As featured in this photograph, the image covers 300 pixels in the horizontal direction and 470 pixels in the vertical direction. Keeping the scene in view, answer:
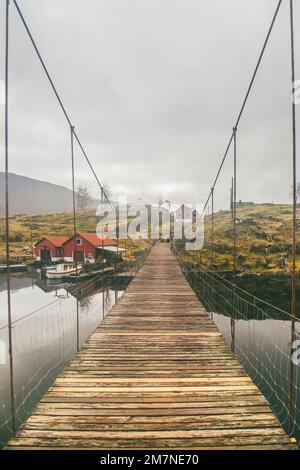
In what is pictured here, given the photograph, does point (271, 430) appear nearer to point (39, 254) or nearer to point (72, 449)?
point (72, 449)

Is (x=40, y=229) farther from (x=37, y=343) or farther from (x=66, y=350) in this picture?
(x=66, y=350)

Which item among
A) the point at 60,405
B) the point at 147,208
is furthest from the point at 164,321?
the point at 147,208

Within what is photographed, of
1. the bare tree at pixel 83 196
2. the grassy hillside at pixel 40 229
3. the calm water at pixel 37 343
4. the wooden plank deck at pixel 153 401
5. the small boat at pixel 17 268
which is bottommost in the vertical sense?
the calm water at pixel 37 343

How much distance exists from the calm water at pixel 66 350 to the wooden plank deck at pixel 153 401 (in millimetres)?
1760

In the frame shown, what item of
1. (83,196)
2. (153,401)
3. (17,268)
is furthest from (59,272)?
(83,196)

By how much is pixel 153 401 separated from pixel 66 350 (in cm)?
1322

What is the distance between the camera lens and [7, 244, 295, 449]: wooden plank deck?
9.66ft

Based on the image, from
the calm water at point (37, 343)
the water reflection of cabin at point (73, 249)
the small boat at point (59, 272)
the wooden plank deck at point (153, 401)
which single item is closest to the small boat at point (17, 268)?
the water reflection of cabin at point (73, 249)

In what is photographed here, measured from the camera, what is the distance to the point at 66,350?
50.3 feet

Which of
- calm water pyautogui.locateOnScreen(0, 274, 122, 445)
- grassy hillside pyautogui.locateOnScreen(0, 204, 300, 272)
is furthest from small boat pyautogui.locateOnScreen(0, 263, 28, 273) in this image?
calm water pyautogui.locateOnScreen(0, 274, 122, 445)

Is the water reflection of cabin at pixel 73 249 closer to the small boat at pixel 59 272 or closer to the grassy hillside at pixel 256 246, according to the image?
the small boat at pixel 59 272

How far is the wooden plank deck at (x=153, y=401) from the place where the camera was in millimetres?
2945

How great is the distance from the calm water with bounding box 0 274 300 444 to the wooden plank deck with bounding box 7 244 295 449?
5.78ft

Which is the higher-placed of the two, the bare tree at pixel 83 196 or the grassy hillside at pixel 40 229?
the bare tree at pixel 83 196
